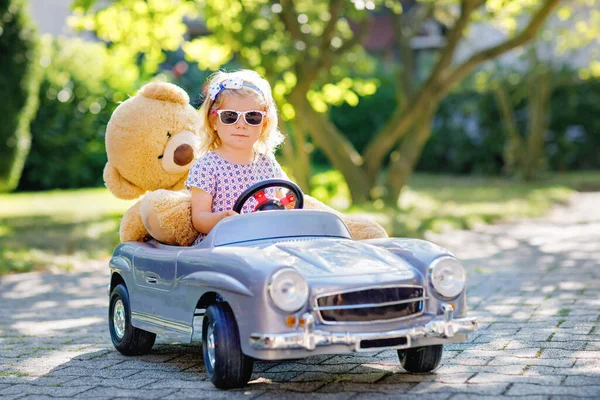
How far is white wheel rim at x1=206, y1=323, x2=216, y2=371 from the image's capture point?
444cm

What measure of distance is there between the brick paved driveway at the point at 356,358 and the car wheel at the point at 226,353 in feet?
0.22

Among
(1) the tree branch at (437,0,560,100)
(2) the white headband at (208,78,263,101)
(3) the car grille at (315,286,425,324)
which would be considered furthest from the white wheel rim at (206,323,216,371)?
(1) the tree branch at (437,0,560,100)

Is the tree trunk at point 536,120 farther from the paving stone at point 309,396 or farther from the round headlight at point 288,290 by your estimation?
the round headlight at point 288,290

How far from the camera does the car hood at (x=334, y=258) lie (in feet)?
14.0

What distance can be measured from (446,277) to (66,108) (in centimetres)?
1707

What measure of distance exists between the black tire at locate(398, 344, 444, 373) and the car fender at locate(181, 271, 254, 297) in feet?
3.20

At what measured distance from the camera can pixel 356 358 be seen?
5.22m

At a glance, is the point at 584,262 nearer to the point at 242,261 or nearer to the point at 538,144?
the point at 242,261

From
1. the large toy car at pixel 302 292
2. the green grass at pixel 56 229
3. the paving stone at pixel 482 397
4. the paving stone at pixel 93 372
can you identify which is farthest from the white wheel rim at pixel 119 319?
the green grass at pixel 56 229

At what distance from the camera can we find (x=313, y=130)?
14.7 m

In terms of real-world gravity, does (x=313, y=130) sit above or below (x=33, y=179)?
above

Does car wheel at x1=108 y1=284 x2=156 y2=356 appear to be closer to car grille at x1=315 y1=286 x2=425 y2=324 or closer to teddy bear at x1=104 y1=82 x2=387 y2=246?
teddy bear at x1=104 y1=82 x2=387 y2=246

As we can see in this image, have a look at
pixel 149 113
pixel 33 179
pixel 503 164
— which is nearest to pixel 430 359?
pixel 149 113

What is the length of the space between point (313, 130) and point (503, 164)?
12662mm
